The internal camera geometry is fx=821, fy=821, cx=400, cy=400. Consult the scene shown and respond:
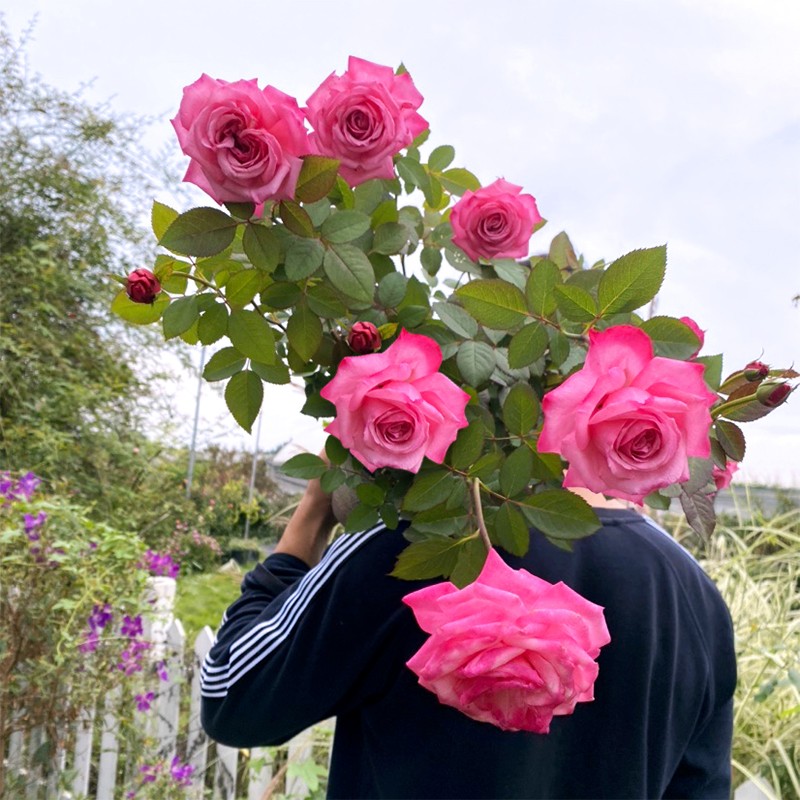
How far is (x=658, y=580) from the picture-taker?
1.03 meters

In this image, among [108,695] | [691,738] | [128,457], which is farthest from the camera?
[128,457]

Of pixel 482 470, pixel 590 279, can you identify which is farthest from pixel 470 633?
pixel 590 279

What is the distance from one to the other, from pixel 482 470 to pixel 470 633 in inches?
5.7

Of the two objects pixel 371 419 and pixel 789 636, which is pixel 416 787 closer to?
pixel 371 419

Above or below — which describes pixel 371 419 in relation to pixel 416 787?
above

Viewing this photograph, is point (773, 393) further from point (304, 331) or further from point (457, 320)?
point (304, 331)

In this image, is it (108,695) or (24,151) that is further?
(24,151)

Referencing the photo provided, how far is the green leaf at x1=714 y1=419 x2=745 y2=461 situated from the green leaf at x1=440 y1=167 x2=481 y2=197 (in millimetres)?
409

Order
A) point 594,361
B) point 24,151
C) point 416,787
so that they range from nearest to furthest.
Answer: point 594,361
point 416,787
point 24,151

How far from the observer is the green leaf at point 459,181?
0.93m

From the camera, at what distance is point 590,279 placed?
2.39 feet

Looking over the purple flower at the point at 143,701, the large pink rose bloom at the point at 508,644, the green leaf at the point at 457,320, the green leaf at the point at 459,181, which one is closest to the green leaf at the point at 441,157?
the green leaf at the point at 459,181

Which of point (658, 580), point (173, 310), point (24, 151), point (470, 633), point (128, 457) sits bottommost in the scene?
point (470, 633)

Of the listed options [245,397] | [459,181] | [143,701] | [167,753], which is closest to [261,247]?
[245,397]
